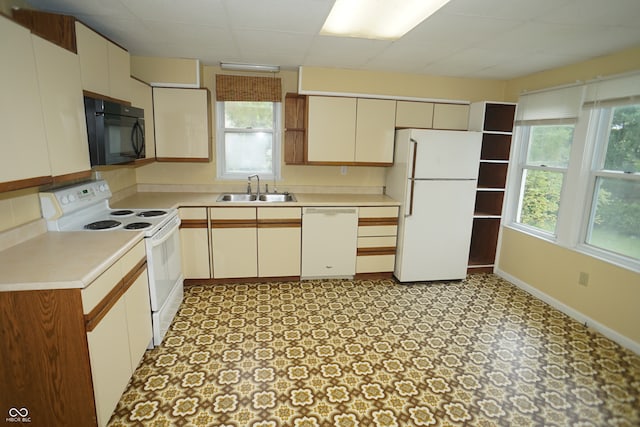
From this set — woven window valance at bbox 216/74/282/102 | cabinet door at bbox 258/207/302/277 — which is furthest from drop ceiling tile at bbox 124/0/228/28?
cabinet door at bbox 258/207/302/277

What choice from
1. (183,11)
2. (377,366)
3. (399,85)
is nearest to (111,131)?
(183,11)

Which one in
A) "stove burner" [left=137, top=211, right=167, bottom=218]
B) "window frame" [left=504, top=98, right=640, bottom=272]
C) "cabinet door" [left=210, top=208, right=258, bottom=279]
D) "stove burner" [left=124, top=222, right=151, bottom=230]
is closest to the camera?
"stove burner" [left=124, top=222, right=151, bottom=230]

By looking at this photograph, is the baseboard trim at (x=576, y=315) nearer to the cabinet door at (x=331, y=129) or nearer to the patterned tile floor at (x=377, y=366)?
the patterned tile floor at (x=377, y=366)

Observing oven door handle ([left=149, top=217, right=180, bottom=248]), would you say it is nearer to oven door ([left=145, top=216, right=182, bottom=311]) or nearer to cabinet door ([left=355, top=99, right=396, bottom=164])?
oven door ([left=145, top=216, right=182, bottom=311])

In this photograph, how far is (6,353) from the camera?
5.15ft

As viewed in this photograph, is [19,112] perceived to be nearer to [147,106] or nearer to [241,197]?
[147,106]

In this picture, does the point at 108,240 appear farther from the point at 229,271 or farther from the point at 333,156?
the point at 333,156

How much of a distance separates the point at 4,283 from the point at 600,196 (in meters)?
4.12

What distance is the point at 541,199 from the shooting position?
12.0ft

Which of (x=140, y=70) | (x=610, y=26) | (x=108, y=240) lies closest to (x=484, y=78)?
(x=610, y=26)

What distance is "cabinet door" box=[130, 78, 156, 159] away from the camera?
3131mm

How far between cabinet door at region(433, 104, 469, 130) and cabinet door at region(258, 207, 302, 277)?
195cm

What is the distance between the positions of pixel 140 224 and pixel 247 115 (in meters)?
2.00

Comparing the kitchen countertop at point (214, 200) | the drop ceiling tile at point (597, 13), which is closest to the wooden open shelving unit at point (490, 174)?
the kitchen countertop at point (214, 200)
